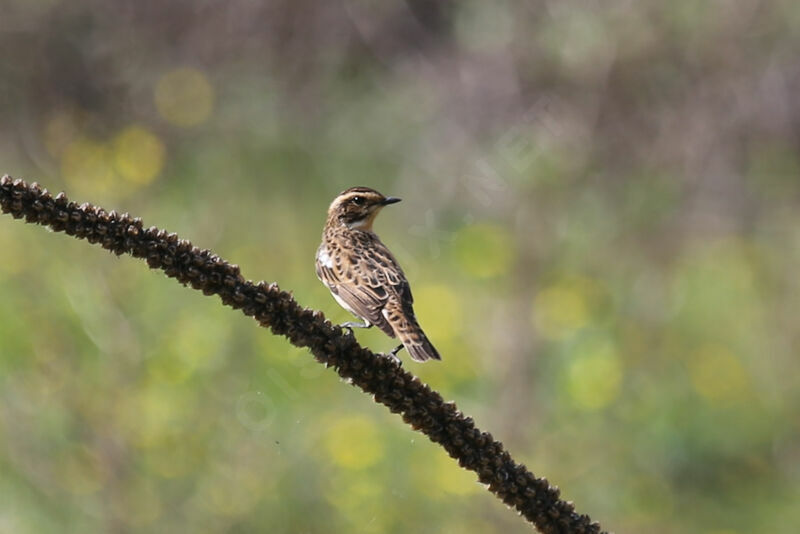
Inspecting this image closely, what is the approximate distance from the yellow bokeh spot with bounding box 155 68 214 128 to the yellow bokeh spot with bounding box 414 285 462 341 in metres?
2.93

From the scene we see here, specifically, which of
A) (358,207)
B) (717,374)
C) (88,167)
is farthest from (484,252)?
(88,167)

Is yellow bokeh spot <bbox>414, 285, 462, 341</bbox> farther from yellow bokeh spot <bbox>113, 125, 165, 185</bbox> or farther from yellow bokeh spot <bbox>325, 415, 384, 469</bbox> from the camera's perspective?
yellow bokeh spot <bbox>113, 125, 165, 185</bbox>

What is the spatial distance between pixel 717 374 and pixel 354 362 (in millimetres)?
5765

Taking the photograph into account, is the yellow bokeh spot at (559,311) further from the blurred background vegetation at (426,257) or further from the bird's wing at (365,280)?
the bird's wing at (365,280)

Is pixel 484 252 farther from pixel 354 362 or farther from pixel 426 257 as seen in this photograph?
pixel 354 362

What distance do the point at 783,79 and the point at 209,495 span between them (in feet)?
25.2

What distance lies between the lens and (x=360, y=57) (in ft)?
39.9

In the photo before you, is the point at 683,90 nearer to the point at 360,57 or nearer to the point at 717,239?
the point at 717,239

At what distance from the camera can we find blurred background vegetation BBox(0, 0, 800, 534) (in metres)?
5.32

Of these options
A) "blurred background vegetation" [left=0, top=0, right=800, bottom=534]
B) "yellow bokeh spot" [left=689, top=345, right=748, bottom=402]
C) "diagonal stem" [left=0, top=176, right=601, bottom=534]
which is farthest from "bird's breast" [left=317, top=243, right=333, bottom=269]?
"yellow bokeh spot" [left=689, top=345, right=748, bottom=402]

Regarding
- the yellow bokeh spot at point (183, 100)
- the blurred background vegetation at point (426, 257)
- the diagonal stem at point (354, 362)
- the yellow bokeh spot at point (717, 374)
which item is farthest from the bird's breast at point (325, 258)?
the yellow bokeh spot at point (183, 100)

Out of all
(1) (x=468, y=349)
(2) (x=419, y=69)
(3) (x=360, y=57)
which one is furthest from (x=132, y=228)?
(3) (x=360, y=57)

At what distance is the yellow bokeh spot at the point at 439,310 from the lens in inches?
265

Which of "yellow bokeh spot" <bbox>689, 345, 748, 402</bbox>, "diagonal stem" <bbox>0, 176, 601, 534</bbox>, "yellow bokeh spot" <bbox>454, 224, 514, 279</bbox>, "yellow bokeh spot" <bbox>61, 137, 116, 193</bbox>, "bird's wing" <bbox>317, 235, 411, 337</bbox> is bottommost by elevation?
"diagonal stem" <bbox>0, 176, 601, 534</bbox>
